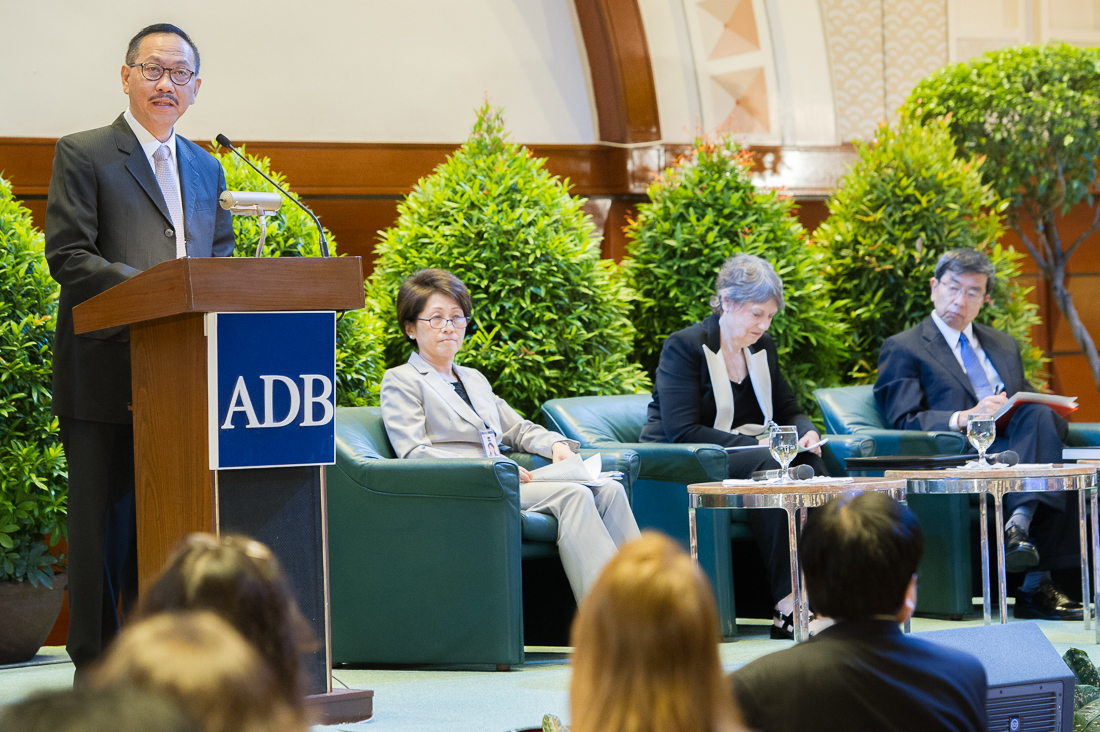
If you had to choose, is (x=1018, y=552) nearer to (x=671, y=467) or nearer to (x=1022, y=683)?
(x=671, y=467)

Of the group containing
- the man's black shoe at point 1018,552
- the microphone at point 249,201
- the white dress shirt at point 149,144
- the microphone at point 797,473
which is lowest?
the man's black shoe at point 1018,552

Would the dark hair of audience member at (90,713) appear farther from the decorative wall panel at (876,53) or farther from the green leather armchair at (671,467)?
the decorative wall panel at (876,53)

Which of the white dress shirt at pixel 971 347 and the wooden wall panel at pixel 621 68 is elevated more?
the wooden wall panel at pixel 621 68

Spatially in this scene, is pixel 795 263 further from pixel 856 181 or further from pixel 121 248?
pixel 121 248

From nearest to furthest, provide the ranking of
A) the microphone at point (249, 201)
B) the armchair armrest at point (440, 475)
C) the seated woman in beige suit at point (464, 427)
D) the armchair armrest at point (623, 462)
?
the microphone at point (249, 201), the armchair armrest at point (440, 475), the seated woman in beige suit at point (464, 427), the armchair armrest at point (623, 462)

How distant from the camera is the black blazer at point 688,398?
447 centimetres

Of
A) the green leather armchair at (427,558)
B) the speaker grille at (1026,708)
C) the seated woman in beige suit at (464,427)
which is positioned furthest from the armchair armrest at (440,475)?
the speaker grille at (1026,708)

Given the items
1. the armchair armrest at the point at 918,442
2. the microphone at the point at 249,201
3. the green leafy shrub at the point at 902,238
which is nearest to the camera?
the microphone at the point at 249,201

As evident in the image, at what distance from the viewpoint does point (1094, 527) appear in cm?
412

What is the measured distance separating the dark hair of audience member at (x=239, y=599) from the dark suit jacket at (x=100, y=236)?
1772mm

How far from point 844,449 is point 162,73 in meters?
2.77

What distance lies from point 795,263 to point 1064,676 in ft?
12.3

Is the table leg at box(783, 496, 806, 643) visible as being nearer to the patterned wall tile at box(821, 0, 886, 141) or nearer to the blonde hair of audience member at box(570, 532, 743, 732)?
the blonde hair of audience member at box(570, 532, 743, 732)

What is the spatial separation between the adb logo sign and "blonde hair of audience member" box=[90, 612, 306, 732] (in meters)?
1.77
